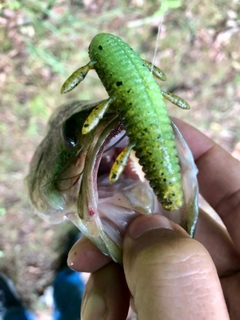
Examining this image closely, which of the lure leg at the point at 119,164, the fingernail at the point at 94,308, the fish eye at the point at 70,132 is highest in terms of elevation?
the lure leg at the point at 119,164

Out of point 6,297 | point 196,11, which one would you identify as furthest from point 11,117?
point 196,11

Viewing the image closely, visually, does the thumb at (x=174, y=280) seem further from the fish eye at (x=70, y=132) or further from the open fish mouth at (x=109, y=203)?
the fish eye at (x=70, y=132)

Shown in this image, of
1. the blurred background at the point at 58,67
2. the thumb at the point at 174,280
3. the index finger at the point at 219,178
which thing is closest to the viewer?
the thumb at the point at 174,280

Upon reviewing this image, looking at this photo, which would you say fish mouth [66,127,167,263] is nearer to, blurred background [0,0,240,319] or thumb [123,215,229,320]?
thumb [123,215,229,320]

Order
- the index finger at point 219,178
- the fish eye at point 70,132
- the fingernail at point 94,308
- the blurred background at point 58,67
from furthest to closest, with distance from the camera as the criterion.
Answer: the blurred background at point 58,67
the index finger at point 219,178
the fingernail at point 94,308
the fish eye at point 70,132

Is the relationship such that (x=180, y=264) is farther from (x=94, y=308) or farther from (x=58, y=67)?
(x=58, y=67)

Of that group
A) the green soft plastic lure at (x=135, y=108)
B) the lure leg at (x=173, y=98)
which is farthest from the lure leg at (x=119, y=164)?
the lure leg at (x=173, y=98)
